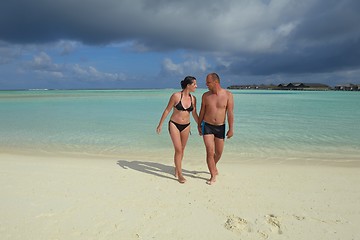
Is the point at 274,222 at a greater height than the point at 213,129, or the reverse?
the point at 213,129

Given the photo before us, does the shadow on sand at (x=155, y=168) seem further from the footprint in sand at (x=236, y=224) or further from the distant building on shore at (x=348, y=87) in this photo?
the distant building on shore at (x=348, y=87)

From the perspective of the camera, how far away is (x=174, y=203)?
3.91 metres

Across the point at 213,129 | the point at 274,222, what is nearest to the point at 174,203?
the point at 274,222

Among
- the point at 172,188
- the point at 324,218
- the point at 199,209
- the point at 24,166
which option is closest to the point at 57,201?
the point at 172,188

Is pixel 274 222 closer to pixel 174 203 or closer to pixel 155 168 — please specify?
pixel 174 203

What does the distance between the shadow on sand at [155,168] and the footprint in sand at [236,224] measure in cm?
162

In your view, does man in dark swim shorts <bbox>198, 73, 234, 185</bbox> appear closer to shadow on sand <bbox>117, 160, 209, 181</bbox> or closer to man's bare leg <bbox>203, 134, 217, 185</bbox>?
man's bare leg <bbox>203, 134, 217, 185</bbox>

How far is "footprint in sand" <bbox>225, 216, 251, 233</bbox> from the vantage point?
3.23 meters

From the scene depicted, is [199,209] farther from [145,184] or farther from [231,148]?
[231,148]

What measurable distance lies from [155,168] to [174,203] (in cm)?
199

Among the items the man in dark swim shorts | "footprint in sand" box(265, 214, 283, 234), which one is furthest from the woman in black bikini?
"footprint in sand" box(265, 214, 283, 234)

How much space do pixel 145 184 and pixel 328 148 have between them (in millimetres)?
6197

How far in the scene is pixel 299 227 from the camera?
10.7 ft

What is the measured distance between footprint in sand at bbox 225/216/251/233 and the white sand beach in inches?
Answer: 0.5
